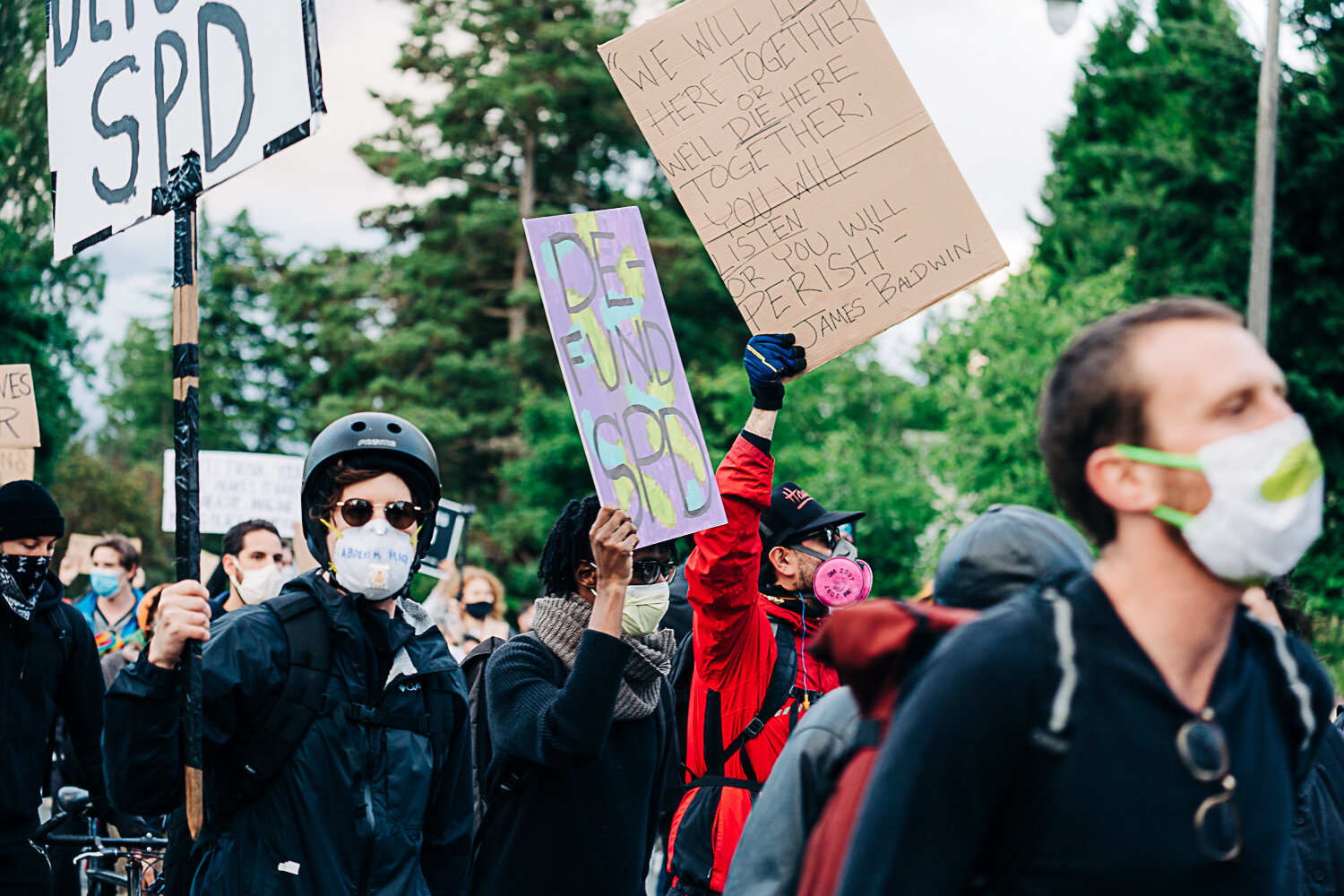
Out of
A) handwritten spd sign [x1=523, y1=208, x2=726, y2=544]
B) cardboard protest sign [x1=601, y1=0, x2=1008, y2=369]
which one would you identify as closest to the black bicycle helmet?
handwritten spd sign [x1=523, y1=208, x2=726, y2=544]

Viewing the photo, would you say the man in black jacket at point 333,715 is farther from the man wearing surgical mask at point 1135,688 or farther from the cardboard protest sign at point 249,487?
the cardboard protest sign at point 249,487

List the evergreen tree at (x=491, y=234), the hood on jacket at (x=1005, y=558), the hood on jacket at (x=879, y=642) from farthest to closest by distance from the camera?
1. the evergreen tree at (x=491, y=234)
2. the hood on jacket at (x=1005, y=558)
3. the hood on jacket at (x=879, y=642)

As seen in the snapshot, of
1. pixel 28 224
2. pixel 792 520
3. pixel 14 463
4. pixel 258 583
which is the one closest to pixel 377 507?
Result: pixel 792 520

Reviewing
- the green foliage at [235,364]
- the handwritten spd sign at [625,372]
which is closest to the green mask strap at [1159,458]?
the handwritten spd sign at [625,372]

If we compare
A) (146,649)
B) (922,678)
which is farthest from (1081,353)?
(146,649)

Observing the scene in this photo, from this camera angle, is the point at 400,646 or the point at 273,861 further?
the point at 400,646

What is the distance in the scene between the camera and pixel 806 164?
405cm

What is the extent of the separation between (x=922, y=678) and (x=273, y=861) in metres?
2.09

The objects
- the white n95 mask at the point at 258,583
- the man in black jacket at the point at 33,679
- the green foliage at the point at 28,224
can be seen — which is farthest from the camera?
the green foliage at the point at 28,224

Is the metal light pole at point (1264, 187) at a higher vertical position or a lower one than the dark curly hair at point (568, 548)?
higher

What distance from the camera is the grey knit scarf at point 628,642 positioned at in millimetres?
4113

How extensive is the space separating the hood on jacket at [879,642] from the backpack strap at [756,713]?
2.33m

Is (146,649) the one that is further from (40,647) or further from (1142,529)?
(40,647)

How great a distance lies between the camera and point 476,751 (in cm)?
461
